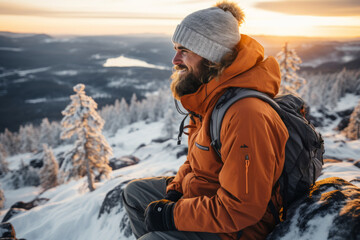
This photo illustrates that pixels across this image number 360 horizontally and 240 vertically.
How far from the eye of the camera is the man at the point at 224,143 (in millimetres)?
1596

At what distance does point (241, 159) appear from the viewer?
159 cm

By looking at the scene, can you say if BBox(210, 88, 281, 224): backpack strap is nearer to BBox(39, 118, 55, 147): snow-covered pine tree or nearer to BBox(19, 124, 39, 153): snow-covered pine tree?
BBox(39, 118, 55, 147): snow-covered pine tree

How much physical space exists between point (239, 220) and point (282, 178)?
603 mm

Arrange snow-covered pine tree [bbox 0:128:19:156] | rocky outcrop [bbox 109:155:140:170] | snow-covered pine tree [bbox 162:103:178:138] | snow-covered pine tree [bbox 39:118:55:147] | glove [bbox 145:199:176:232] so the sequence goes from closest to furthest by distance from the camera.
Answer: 1. glove [bbox 145:199:176:232]
2. rocky outcrop [bbox 109:155:140:170]
3. snow-covered pine tree [bbox 162:103:178:138]
4. snow-covered pine tree [bbox 39:118:55:147]
5. snow-covered pine tree [bbox 0:128:19:156]

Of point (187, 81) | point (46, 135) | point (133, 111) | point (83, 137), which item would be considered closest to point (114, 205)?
point (187, 81)

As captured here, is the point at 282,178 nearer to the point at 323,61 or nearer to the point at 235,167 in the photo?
the point at 235,167

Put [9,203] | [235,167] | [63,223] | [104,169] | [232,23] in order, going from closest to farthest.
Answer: [235,167]
[232,23]
[63,223]
[104,169]
[9,203]

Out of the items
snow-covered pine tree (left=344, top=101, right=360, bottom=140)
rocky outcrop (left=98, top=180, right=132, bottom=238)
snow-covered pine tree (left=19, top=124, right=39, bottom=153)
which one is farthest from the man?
snow-covered pine tree (left=19, top=124, right=39, bottom=153)

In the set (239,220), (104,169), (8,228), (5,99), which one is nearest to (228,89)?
(239,220)

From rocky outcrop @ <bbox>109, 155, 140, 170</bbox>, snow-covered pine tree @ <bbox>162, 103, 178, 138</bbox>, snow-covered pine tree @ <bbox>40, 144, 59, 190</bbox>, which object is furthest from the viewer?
snow-covered pine tree @ <bbox>162, 103, 178, 138</bbox>

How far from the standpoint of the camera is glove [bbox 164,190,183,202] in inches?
95.9

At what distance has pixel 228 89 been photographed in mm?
1927

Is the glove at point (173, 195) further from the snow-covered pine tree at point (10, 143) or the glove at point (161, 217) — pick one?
the snow-covered pine tree at point (10, 143)

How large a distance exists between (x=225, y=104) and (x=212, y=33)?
92 cm
